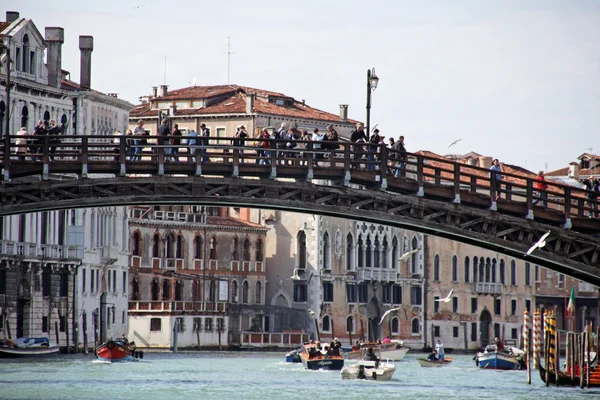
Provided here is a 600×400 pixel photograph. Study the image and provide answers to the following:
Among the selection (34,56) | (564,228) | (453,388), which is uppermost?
(34,56)

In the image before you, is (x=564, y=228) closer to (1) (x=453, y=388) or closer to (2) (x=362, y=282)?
(1) (x=453, y=388)

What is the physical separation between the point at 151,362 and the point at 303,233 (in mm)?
23656

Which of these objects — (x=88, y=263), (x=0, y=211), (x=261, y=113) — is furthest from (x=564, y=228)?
(x=261, y=113)

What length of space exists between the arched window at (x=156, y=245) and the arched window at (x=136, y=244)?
90cm

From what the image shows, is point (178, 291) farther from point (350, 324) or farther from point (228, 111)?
point (350, 324)

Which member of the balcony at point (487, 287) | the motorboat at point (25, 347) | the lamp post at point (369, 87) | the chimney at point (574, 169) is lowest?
the motorboat at point (25, 347)

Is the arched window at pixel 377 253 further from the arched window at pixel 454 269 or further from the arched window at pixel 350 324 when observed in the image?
the arched window at pixel 454 269

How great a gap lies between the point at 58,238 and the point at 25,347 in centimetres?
838

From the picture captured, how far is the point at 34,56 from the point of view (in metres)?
61.6

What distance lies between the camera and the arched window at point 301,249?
84.9 m

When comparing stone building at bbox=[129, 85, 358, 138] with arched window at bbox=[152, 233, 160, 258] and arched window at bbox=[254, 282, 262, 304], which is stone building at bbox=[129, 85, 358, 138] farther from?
arched window at bbox=[254, 282, 262, 304]

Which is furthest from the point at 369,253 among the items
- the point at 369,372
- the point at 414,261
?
the point at 369,372

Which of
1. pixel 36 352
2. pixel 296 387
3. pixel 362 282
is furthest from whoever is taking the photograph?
pixel 362 282

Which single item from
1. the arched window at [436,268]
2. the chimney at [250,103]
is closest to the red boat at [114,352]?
the chimney at [250,103]
